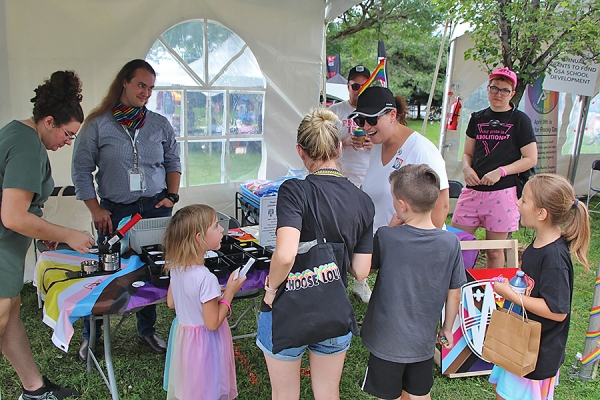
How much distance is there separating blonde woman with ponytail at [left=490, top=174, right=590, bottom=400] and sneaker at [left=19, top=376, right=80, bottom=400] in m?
2.20

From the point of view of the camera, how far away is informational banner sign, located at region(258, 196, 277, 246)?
2553 mm

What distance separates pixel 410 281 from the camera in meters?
1.78

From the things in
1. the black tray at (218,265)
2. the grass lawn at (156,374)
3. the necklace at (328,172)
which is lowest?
the grass lawn at (156,374)

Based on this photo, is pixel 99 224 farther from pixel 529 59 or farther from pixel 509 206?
pixel 529 59

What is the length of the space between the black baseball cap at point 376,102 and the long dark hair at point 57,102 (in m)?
1.31

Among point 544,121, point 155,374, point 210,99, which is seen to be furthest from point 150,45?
point 544,121

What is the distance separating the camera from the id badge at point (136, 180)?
9.01 feet

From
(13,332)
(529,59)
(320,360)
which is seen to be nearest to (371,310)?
(320,360)

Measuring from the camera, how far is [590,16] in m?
3.88

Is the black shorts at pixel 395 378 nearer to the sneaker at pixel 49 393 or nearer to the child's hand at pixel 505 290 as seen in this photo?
the child's hand at pixel 505 290

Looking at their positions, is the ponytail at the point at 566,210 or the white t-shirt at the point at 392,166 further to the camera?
the white t-shirt at the point at 392,166

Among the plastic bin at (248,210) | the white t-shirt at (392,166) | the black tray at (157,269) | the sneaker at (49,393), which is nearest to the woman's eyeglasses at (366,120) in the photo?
the white t-shirt at (392,166)

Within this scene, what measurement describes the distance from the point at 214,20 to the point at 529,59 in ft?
9.34

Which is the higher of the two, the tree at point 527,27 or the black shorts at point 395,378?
the tree at point 527,27
